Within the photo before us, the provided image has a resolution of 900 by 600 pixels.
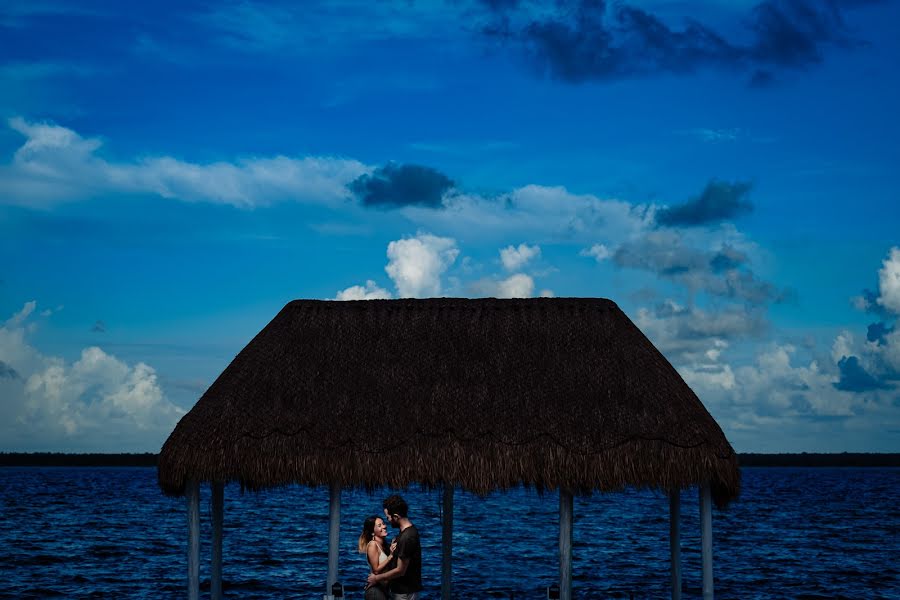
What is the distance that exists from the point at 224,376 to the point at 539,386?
4.96 meters

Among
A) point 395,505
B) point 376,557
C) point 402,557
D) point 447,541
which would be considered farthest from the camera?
point 447,541

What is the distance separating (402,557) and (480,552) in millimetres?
34074

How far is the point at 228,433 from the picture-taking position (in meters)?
15.5

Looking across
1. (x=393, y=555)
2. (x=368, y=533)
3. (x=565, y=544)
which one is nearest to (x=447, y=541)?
(x=565, y=544)

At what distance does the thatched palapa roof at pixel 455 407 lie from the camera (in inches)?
584

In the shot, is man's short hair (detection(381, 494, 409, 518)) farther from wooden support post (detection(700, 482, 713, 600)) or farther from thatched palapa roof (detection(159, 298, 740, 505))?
wooden support post (detection(700, 482, 713, 600))

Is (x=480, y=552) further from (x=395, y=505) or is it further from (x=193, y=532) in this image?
(x=395, y=505)

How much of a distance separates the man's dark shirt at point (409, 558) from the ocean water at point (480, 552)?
220 centimetres

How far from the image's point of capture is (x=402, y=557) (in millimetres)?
13539

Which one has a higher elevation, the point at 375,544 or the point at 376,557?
the point at 375,544

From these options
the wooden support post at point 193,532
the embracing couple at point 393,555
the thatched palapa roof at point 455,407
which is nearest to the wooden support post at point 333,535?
the thatched palapa roof at point 455,407

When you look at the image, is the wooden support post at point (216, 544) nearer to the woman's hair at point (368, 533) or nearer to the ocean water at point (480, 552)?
the ocean water at point (480, 552)

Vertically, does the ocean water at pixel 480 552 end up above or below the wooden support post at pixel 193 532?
below

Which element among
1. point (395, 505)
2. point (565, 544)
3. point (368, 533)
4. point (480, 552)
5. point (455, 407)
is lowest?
point (480, 552)
